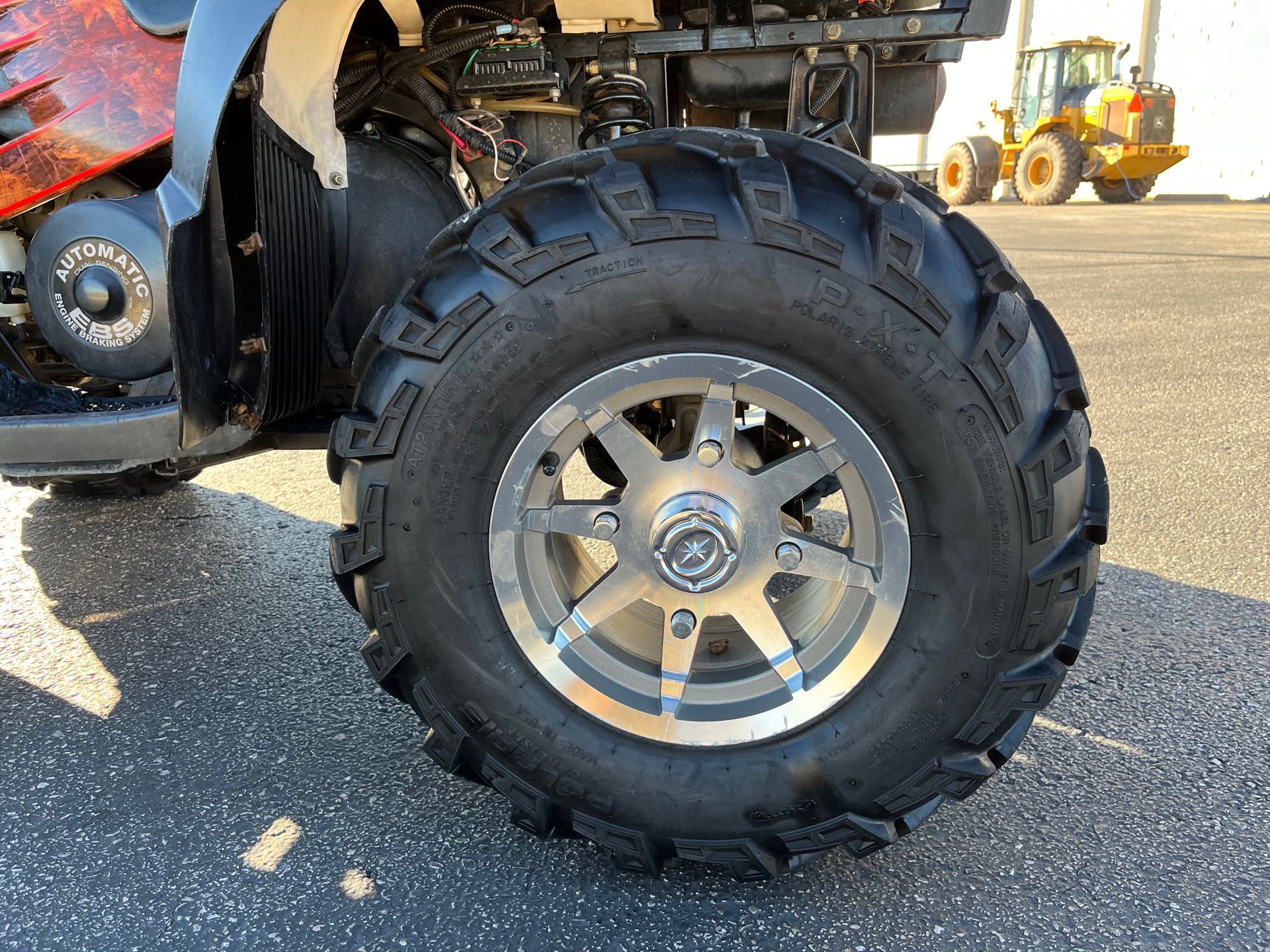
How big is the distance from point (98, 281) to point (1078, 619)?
196 cm

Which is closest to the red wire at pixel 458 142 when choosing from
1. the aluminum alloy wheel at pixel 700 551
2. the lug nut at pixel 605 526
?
the aluminum alloy wheel at pixel 700 551

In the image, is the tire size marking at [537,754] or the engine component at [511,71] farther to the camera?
the engine component at [511,71]

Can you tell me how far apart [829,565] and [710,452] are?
0.28m

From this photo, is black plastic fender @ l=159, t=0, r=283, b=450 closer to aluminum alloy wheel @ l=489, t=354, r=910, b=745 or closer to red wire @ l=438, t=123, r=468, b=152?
red wire @ l=438, t=123, r=468, b=152

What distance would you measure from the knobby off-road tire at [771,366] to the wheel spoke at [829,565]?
0.09m

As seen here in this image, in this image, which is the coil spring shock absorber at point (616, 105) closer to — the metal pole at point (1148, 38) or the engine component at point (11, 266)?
the engine component at point (11, 266)

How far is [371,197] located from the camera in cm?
236

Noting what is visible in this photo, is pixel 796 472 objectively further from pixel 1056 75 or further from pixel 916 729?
pixel 1056 75

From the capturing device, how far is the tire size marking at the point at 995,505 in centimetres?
151

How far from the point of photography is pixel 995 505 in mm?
1525

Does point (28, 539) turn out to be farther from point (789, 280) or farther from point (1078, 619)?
point (1078, 619)

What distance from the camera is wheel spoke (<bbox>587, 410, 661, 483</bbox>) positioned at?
5.40 feet

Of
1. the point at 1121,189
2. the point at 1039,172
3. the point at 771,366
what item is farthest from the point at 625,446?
the point at 1121,189

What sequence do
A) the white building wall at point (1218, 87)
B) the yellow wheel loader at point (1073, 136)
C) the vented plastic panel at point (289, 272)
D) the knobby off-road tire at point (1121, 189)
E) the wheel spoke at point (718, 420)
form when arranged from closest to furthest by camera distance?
the wheel spoke at point (718, 420) < the vented plastic panel at point (289, 272) < the yellow wheel loader at point (1073, 136) < the knobby off-road tire at point (1121, 189) < the white building wall at point (1218, 87)
